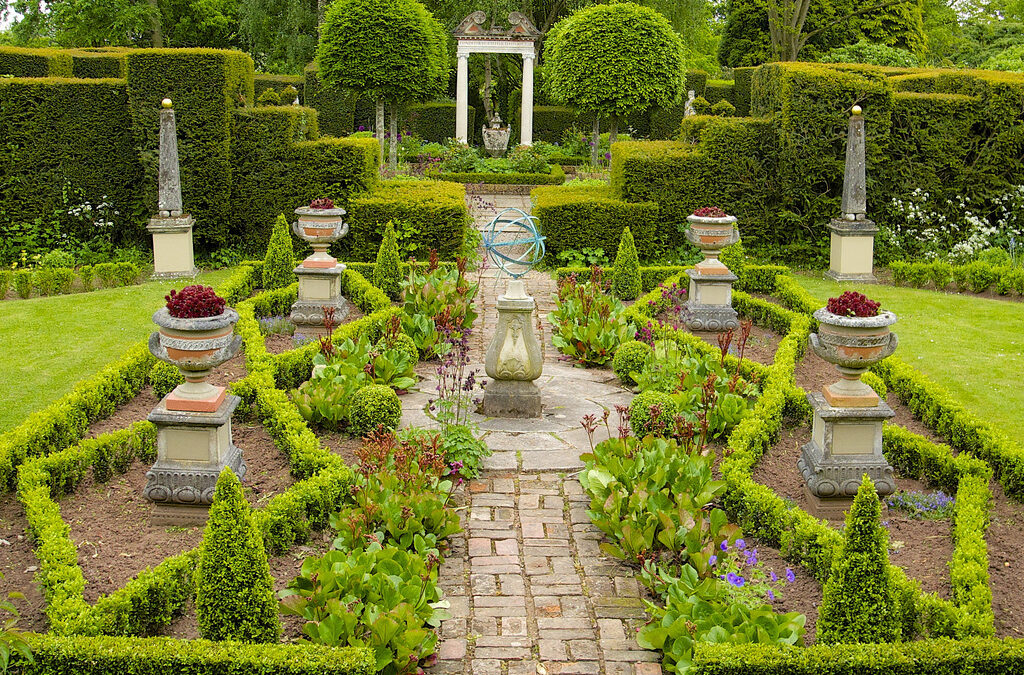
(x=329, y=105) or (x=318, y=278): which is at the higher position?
(x=329, y=105)

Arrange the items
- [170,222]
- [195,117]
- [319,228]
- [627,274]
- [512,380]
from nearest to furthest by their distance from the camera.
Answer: [512,380]
[319,228]
[627,274]
[170,222]
[195,117]

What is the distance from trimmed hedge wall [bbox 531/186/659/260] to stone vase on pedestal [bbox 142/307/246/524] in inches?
386

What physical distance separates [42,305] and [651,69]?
14098mm

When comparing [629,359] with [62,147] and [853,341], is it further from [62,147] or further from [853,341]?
[62,147]

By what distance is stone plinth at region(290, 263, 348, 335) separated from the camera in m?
12.9

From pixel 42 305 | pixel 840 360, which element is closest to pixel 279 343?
pixel 42 305

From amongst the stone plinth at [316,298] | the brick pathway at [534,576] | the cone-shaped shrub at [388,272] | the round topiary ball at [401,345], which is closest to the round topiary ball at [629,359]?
the brick pathway at [534,576]

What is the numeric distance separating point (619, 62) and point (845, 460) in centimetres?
1655

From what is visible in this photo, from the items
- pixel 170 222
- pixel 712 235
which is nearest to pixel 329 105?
pixel 170 222

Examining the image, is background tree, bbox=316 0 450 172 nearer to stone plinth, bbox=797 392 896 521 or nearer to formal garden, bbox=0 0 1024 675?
formal garden, bbox=0 0 1024 675

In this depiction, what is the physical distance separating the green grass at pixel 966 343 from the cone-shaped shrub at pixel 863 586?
4.24 metres

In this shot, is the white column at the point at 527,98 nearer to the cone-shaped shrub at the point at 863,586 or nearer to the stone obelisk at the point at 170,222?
the stone obelisk at the point at 170,222

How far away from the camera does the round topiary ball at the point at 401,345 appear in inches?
441

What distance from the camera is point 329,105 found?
2956 cm
